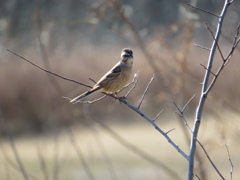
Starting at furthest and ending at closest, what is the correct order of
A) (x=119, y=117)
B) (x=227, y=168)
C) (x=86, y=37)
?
(x=86, y=37)
(x=119, y=117)
(x=227, y=168)

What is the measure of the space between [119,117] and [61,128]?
159 centimetres

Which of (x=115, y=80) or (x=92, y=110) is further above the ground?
(x=92, y=110)

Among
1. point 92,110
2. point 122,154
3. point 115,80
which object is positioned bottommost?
point 115,80

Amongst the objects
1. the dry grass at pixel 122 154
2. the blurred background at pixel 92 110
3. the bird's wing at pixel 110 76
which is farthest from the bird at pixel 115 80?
the dry grass at pixel 122 154

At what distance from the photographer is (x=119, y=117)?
48.0 ft

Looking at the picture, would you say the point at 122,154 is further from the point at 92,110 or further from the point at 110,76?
the point at 110,76

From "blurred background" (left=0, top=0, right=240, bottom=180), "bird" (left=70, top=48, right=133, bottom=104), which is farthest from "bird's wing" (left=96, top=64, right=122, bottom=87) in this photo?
"blurred background" (left=0, top=0, right=240, bottom=180)

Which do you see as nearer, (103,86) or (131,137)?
(103,86)

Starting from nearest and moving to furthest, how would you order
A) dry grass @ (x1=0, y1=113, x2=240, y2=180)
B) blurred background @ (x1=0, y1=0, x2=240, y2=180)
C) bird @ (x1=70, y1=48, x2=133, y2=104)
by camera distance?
bird @ (x1=70, y1=48, x2=133, y2=104), blurred background @ (x1=0, y1=0, x2=240, y2=180), dry grass @ (x1=0, y1=113, x2=240, y2=180)

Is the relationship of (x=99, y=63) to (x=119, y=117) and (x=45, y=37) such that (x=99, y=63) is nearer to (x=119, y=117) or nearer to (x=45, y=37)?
(x=119, y=117)

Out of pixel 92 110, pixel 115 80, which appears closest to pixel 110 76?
pixel 115 80

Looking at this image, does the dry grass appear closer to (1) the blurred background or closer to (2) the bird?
(1) the blurred background

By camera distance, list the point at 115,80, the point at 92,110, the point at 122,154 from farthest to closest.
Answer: the point at 122,154, the point at 92,110, the point at 115,80

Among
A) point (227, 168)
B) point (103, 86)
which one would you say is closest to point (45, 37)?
point (103, 86)
